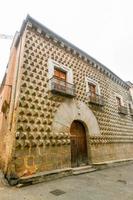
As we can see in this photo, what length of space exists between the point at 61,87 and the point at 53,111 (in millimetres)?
1361

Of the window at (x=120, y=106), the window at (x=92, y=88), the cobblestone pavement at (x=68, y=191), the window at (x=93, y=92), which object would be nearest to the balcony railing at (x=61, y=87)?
the window at (x=93, y=92)

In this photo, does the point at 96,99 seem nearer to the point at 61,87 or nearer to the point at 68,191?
the point at 61,87

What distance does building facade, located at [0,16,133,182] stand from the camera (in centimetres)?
529

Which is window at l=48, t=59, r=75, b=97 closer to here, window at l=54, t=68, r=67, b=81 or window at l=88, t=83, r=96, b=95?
window at l=54, t=68, r=67, b=81

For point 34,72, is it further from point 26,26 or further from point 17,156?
point 17,156

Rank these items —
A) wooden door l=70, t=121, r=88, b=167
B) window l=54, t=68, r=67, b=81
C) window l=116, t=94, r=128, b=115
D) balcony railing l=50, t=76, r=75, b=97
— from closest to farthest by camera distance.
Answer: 1. balcony railing l=50, t=76, r=75, b=97
2. wooden door l=70, t=121, r=88, b=167
3. window l=54, t=68, r=67, b=81
4. window l=116, t=94, r=128, b=115

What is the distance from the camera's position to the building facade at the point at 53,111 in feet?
17.4

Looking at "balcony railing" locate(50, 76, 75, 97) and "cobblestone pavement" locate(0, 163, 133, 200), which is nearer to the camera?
"cobblestone pavement" locate(0, 163, 133, 200)

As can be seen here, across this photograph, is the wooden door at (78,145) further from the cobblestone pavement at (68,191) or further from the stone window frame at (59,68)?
the stone window frame at (59,68)

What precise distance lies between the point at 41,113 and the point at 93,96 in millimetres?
4195

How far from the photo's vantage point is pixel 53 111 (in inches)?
256

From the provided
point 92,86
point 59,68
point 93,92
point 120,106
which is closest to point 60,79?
point 59,68

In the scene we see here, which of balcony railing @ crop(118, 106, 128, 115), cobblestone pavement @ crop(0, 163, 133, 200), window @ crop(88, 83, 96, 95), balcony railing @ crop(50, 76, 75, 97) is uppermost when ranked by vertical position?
window @ crop(88, 83, 96, 95)

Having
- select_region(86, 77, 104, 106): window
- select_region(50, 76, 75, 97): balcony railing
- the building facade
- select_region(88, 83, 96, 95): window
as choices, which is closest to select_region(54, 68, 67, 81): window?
the building facade
